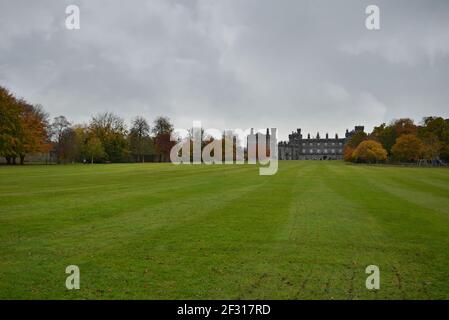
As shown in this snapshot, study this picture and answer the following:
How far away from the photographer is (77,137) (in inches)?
4031

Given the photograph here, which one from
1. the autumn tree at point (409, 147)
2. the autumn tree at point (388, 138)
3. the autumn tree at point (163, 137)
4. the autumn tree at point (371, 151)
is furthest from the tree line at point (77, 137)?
the autumn tree at point (409, 147)

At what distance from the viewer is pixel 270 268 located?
8.45m

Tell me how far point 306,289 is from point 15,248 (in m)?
7.60

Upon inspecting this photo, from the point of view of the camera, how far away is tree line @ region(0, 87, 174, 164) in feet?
247

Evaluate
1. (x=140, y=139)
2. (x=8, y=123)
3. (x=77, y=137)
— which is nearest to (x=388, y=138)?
(x=140, y=139)

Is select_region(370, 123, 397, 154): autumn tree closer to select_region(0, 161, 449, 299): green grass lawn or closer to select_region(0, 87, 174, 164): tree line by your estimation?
select_region(0, 87, 174, 164): tree line

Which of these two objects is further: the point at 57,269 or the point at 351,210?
the point at 351,210

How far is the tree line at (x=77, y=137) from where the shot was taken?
75.2 metres

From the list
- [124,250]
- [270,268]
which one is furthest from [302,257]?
[124,250]

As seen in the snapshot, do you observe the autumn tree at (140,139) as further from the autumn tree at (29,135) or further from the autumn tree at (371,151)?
the autumn tree at (371,151)

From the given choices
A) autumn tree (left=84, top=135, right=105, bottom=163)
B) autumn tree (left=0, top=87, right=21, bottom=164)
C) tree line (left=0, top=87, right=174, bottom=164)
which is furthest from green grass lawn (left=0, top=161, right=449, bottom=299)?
autumn tree (left=84, top=135, right=105, bottom=163)
